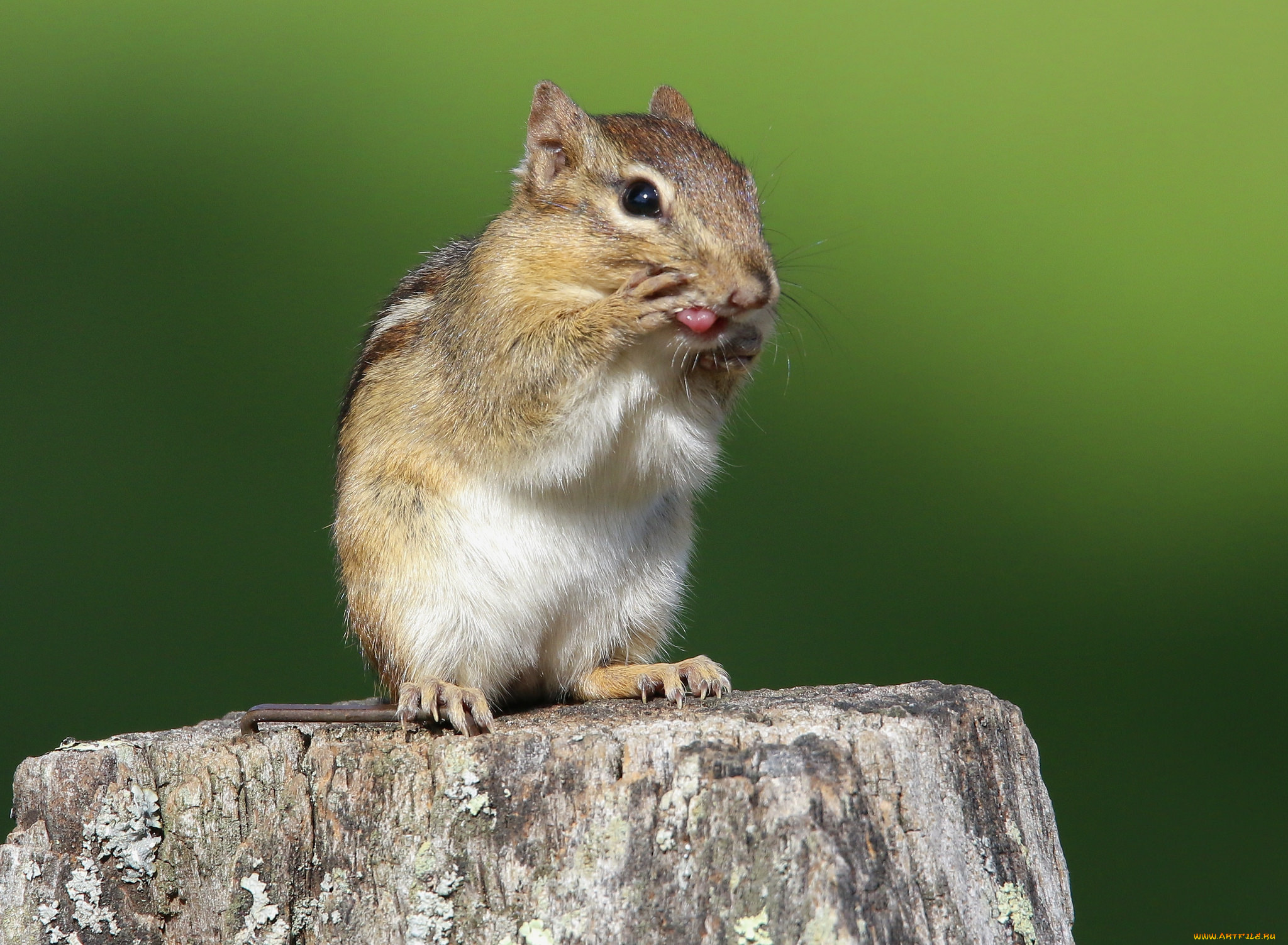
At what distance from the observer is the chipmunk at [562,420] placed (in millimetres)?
1745

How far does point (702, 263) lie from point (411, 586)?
63cm

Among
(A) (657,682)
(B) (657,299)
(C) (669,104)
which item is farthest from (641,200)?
(A) (657,682)

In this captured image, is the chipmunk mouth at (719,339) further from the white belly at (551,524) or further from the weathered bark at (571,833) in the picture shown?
the weathered bark at (571,833)

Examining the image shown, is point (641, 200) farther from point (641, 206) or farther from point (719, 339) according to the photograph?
point (719, 339)

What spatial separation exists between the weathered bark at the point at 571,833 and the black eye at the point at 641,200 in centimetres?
69

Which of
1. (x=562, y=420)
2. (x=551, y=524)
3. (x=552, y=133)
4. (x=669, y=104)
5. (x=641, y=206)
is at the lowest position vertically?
(x=551, y=524)

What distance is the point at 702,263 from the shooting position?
169 cm

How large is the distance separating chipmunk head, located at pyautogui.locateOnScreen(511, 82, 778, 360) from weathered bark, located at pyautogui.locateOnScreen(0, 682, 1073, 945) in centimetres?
57

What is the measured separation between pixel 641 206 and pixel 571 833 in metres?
0.86

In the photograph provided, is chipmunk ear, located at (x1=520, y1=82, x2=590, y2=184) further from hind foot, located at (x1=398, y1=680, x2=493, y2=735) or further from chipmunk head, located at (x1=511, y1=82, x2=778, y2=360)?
hind foot, located at (x1=398, y1=680, x2=493, y2=735)

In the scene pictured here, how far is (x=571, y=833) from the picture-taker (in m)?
1.40

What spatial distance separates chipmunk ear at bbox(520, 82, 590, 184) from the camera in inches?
75.7

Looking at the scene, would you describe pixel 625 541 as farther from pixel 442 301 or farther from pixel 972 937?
pixel 972 937

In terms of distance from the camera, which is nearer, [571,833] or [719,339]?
[571,833]
